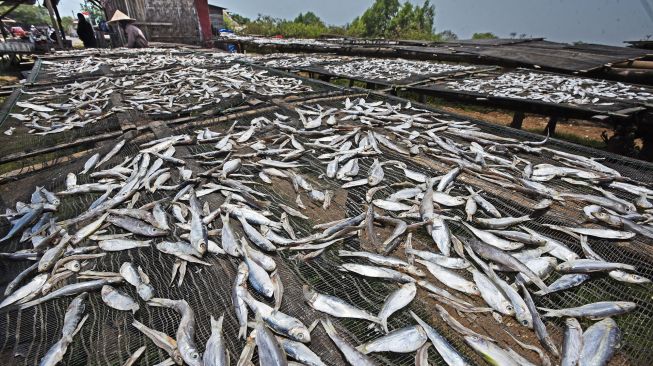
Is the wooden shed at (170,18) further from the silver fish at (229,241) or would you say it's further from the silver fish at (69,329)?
the silver fish at (69,329)

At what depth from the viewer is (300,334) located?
1579 mm

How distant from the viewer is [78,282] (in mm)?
1976

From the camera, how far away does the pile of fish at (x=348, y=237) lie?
1.61m

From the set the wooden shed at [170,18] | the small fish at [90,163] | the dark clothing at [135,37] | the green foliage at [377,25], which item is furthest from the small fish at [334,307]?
the green foliage at [377,25]

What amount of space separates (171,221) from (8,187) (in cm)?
218

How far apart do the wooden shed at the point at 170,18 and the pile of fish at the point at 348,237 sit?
18.5 m

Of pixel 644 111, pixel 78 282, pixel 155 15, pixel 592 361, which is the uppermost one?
pixel 155 15

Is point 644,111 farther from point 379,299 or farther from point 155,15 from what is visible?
point 155,15

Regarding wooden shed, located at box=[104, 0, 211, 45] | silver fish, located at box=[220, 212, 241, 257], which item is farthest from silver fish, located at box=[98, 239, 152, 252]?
wooden shed, located at box=[104, 0, 211, 45]

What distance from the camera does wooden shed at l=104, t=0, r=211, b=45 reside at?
677 inches

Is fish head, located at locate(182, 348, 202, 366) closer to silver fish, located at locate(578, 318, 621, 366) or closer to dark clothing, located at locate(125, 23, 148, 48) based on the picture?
silver fish, located at locate(578, 318, 621, 366)

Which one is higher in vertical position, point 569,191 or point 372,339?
point 569,191

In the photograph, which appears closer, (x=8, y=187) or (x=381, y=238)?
(x=381, y=238)

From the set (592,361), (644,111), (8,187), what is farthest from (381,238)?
(644,111)
